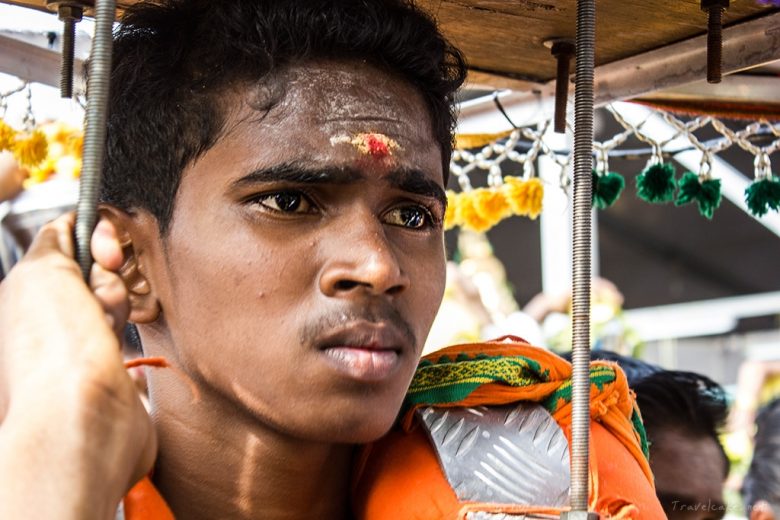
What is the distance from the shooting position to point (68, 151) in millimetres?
2889

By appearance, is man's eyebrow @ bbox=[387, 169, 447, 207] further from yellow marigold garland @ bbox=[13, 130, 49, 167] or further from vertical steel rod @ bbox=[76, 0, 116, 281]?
yellow marigold garland @ bbox=[13, 130, 49, 167]

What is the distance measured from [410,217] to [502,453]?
1.26 ft

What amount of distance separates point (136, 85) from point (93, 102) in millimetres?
648

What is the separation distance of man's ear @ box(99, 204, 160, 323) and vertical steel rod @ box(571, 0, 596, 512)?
66cm

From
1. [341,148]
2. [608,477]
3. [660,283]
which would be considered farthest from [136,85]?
[660,283]

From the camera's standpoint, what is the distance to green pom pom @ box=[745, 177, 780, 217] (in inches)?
98.9

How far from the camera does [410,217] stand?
1806 mm

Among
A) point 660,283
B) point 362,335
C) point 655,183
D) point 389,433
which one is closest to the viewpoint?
point 362,335

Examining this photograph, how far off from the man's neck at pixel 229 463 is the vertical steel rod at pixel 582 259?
1.72 feet

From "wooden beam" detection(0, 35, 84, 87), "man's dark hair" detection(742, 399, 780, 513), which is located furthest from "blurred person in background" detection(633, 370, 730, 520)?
"wooden beam" detection(0, 35, 84, 87)

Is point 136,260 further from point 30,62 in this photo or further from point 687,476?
point 687,476

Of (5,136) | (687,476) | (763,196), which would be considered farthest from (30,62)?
(687,476)

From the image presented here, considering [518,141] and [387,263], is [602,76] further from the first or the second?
[387,263]

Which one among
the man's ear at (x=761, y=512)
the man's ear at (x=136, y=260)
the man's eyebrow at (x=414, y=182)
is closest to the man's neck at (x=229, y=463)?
the man's ear at (x=136, y=260)
